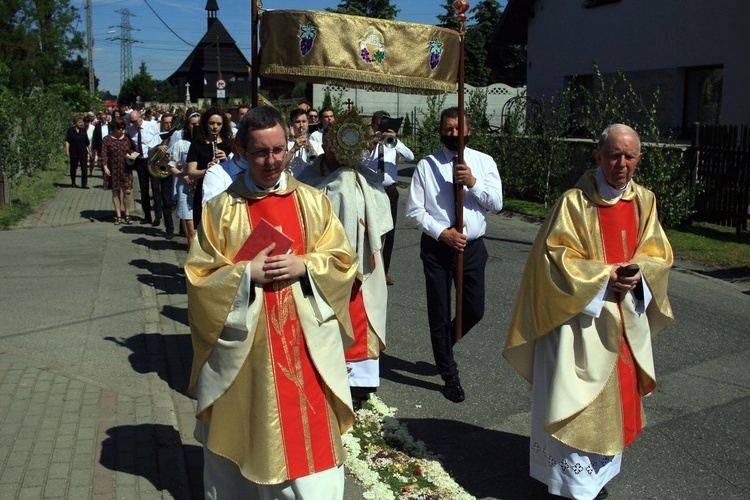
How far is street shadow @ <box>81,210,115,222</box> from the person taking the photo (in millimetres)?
14822

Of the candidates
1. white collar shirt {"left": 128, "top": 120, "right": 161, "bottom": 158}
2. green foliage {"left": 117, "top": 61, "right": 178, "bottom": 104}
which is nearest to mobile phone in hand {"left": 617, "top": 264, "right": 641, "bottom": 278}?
white collar shirt {"left": 128, "top": 120, "right": 161, "bottom": 158}

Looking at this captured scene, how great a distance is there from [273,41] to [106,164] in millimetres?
10367

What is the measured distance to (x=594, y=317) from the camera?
4.09 meters

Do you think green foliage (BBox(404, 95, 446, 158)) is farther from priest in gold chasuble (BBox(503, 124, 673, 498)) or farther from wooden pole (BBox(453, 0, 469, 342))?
priest in gold chasuble (BBox(503, 124, 673, 498))

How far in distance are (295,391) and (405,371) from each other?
3176 mm

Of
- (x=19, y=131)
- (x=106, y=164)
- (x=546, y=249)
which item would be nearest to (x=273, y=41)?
(x=546, y=249)

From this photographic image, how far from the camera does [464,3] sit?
5621 millimetres

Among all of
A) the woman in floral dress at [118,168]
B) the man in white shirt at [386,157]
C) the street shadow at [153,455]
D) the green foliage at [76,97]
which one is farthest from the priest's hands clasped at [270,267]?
the green foliage at [76,97]

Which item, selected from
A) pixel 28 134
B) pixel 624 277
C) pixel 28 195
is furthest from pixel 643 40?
pixel 624 277

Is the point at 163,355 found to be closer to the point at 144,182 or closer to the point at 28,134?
the point at 144,182

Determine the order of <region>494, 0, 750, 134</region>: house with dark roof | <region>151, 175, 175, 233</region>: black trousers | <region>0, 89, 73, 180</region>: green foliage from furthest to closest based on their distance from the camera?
1. <region>494, 0, 750, 134</region>: house with dark roof
2. <region>0, 89, 73, 180</region>: green foliage
3. <region>151, 175, 175, 233</region>: black trousers

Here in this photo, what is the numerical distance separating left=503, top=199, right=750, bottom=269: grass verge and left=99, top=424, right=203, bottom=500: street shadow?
8280mm

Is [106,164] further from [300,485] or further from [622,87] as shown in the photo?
[622,87]

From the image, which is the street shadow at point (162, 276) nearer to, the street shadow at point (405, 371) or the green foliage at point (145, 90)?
the street shadow at point (405, 371)
